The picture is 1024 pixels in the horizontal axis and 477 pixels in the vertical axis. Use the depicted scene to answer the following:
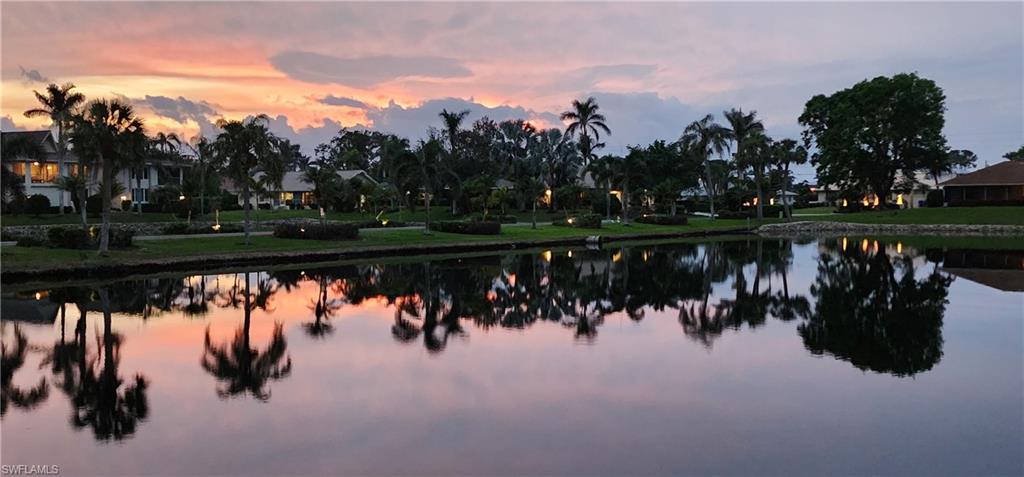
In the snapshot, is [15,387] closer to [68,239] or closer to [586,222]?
[68,239]

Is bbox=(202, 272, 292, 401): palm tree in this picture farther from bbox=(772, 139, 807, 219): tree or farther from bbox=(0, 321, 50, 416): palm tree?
bbox=(772, 139, 807, 219): tree

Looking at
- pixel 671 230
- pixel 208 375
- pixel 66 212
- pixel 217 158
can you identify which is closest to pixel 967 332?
pixel 208 375

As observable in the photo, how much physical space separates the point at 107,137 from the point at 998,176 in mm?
83145

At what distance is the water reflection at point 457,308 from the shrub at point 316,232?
26.6 feet

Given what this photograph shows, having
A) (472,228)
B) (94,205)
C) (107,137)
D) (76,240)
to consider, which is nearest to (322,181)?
(94,205)

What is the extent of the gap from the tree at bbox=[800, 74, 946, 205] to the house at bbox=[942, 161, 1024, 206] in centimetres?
583

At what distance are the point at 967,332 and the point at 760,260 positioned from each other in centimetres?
2197

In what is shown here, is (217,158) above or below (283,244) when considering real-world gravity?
above

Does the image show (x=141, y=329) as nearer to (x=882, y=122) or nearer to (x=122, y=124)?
(x=122, y=124)

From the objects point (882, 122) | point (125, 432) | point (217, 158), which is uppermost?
point (882, 122)

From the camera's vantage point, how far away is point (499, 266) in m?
36.2

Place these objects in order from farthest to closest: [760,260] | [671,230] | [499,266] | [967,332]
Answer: [671,230] < [760,260] < [499,266] < [967,332]

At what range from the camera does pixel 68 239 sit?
110ft

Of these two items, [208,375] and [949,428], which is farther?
[208,375]
